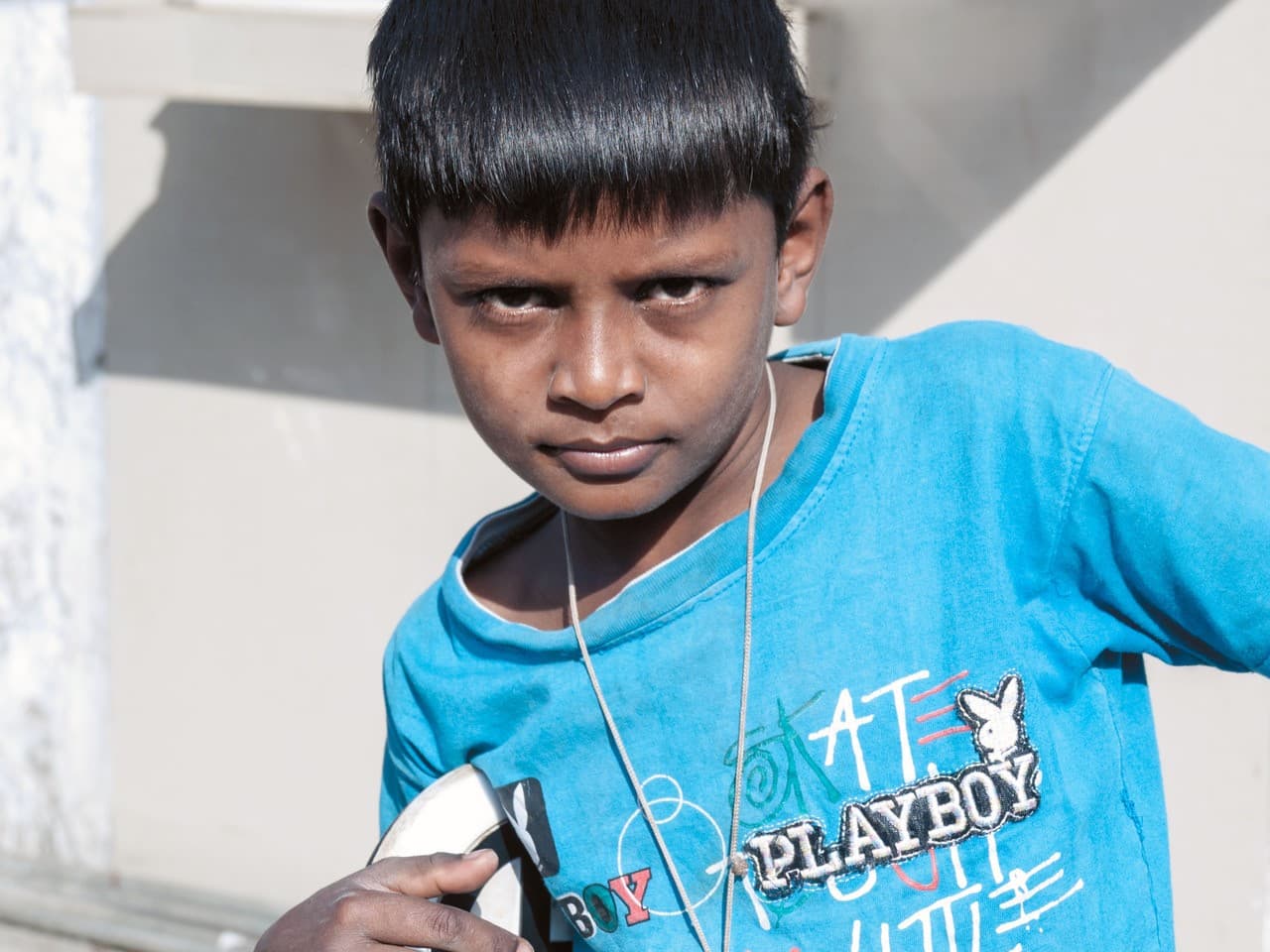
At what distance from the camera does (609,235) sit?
3.64ft

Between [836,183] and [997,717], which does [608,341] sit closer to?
[997,717]

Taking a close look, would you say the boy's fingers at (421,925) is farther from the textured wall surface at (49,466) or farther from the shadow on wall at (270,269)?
the textured wall surface at (49,466)

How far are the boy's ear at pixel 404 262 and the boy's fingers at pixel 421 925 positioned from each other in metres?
0.47

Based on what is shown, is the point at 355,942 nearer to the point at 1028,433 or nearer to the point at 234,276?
the point at 1028,433

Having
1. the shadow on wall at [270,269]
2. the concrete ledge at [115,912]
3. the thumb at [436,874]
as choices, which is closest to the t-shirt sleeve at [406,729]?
the thumb at [436,874]

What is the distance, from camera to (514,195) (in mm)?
1113

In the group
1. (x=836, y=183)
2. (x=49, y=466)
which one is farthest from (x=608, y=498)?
(x=49, y=466)

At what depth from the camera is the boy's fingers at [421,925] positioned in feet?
3.74

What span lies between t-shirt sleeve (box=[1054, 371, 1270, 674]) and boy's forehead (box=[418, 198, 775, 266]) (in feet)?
1.03

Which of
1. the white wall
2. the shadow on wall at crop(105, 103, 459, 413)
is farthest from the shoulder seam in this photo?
the shadow on wall at crop(105, 103, 459, 413)

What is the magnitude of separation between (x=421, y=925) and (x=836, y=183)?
1.56 metres

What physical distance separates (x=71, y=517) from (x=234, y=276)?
0.67 m

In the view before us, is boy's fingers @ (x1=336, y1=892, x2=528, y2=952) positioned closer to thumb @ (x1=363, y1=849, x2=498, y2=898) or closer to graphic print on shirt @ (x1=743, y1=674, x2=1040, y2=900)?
thumb @ (x1=363, y1=849, x2=498, y2=898)

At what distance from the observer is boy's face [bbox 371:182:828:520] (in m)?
1.12
